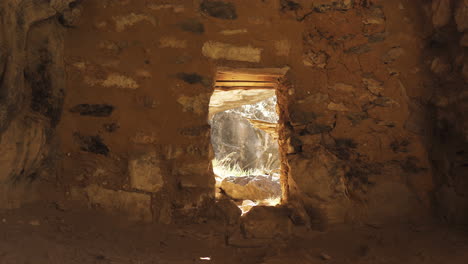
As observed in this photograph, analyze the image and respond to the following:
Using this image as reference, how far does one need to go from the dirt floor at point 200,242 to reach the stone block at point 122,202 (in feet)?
0.21

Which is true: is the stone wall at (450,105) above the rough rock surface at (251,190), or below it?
above

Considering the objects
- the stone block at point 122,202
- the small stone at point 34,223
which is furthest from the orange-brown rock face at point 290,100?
the small stone at point 34,223

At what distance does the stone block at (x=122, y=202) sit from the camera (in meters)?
2.21

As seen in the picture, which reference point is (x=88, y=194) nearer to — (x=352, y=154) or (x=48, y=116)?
(x=48, y=116)

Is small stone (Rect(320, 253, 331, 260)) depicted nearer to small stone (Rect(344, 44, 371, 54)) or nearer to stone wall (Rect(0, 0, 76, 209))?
small stone (Rect(344, 44, 371, 54))

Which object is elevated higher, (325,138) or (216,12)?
(216,12)

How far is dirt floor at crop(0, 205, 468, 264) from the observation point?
72.0 inches

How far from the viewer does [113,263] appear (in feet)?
5.67

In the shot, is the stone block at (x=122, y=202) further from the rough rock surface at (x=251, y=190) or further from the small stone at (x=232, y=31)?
the rough rock surface at (x=251, y=190)

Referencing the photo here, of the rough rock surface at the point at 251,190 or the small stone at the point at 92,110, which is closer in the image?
the small stone at the point at 92,110

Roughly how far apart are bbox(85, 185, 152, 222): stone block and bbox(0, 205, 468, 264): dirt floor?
0.06 metres

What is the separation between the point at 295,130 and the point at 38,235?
1.79 m

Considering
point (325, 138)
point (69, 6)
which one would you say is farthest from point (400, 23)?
point (69, 6)

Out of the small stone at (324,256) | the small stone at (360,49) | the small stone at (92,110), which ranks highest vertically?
the small stone at (360,49)
